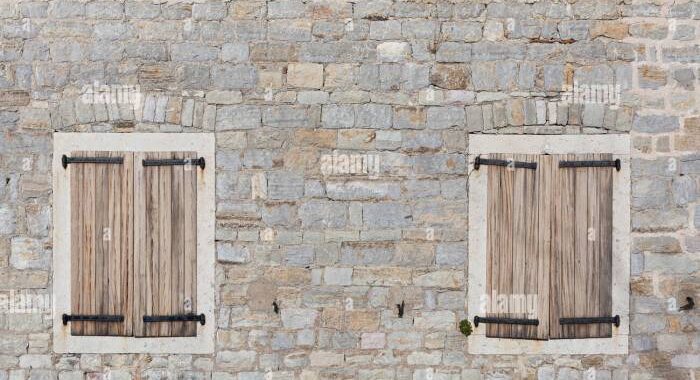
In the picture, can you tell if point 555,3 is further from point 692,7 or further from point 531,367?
point 531,367

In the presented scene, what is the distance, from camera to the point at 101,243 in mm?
5676

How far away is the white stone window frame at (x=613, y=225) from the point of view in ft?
18.7

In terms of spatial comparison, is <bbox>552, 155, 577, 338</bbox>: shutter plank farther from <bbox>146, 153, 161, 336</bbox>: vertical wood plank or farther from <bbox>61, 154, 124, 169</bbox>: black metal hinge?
<bbox>61, 154, 124, 169</bbox>: black metal hinge

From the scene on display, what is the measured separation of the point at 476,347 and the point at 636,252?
157cm

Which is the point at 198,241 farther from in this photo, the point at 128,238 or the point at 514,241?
the point at 514,241

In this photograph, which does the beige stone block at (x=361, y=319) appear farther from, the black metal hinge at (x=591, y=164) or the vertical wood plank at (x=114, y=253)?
the black metal hinge at (x=591, y=164)

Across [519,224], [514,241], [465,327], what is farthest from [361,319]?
[519,224]

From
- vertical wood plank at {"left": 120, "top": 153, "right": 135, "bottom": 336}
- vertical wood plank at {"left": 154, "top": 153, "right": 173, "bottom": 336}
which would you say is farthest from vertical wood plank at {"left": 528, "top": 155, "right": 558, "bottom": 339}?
vertical wood plank at {"left": 120, "top": 153, "right": 135, "bottom": 336}

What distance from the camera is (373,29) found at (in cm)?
568

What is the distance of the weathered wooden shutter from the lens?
571 centimetres

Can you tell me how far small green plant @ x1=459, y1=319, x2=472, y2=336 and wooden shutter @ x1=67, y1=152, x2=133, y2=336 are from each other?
9.12 feet

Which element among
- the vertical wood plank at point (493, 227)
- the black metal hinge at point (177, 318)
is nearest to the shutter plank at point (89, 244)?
the black metal hinge at point (177, 318)

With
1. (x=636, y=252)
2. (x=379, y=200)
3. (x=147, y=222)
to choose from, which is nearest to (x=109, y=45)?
(x=147, y=222)

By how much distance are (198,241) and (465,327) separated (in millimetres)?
2346
